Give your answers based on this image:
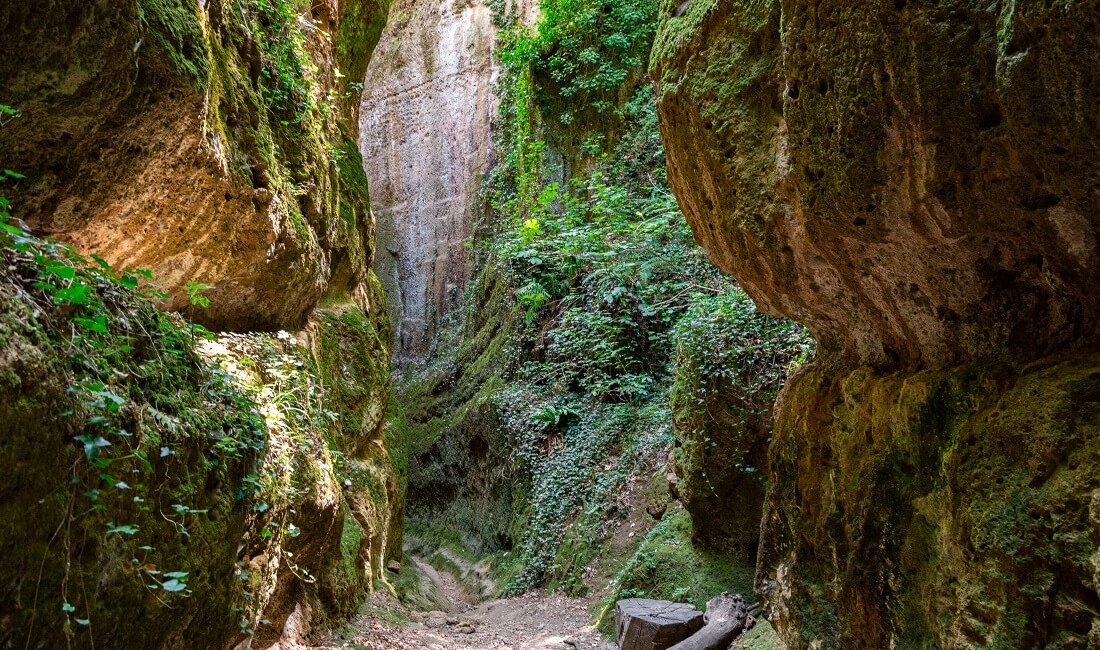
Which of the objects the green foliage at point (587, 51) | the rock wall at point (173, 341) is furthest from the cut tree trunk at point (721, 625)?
the green foliage at point (587, 51)

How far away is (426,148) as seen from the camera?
2294 cm

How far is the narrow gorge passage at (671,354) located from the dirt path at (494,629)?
0.07 metres

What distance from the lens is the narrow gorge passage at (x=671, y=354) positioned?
2820mm

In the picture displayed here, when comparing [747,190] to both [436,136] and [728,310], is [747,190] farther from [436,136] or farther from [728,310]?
[436,136]

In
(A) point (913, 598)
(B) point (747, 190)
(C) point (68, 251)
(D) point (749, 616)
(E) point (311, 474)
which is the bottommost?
(D) point (749, 616)

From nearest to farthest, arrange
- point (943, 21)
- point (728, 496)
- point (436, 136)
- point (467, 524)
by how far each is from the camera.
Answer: point (943, 21), point (728, 496), point (467, 524), point (436, 136)

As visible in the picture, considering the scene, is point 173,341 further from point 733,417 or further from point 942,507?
point 733,417

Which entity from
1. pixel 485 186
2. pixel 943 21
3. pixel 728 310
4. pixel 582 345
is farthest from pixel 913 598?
pixel 485 186

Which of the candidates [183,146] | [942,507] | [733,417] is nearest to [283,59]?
[183,146]

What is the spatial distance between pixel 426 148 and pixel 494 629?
16.9m

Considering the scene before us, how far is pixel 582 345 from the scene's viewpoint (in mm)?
12906

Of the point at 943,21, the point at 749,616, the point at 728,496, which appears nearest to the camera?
the point at 943,21

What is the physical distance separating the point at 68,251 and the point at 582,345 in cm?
991

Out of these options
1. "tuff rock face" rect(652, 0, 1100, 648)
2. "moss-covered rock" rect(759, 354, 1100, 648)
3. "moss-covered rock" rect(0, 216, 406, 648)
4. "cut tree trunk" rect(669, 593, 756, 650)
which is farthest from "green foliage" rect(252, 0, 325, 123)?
"cut tree trunk" rect(669, 593, 756, 650)
